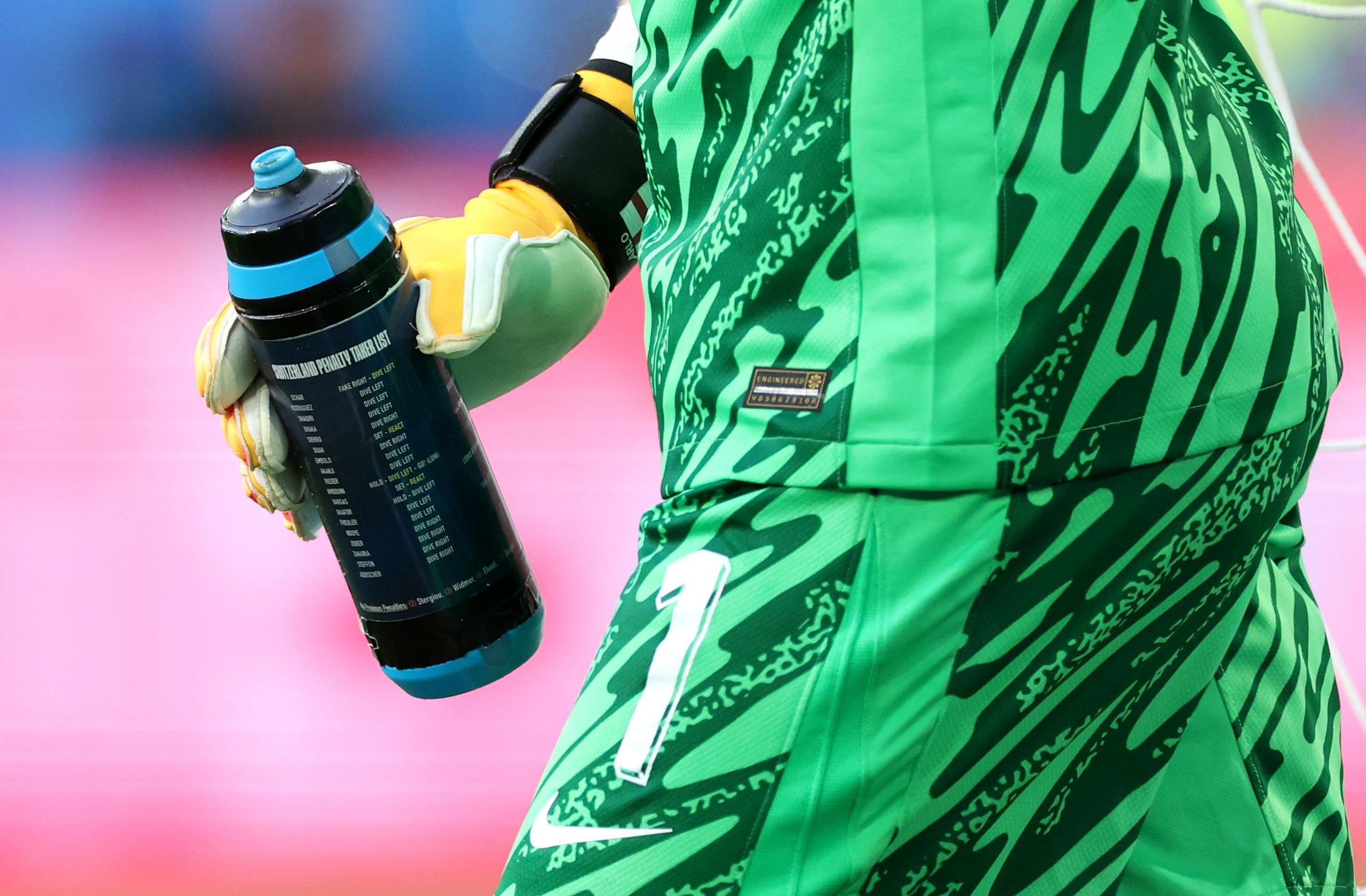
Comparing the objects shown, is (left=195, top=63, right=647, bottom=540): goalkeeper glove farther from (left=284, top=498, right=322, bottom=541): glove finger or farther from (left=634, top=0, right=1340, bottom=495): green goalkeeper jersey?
(left=634, top=0, right=1340, bottom=495): green goalkeeper jersey

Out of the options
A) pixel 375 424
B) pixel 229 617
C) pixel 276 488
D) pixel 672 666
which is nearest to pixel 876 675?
pixel 672 666

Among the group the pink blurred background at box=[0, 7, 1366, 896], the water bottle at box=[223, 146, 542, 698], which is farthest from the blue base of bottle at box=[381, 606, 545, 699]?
the pink blurred background at box=[0, 7, 1366, 896]

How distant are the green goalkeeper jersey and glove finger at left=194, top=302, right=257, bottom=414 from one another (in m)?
0.37

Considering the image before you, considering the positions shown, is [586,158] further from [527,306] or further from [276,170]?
Result: [276,170]

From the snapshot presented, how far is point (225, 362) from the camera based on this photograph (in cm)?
88

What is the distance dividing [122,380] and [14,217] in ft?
2.05

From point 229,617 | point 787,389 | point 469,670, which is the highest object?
point 787,389

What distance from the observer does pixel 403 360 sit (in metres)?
0.87

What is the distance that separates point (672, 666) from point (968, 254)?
243mm

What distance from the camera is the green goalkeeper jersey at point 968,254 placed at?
23.4 inches

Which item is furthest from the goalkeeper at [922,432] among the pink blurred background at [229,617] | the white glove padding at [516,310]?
the pink blurred background at [229,617]

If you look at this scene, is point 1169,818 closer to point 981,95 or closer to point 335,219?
point 981,95

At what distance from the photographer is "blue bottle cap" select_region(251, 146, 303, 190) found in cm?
87

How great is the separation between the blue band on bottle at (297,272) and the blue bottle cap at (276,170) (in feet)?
0.20
